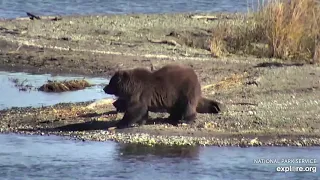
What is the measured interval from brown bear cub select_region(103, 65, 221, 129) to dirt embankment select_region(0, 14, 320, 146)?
9.1 inches

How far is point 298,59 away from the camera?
63.2 ft

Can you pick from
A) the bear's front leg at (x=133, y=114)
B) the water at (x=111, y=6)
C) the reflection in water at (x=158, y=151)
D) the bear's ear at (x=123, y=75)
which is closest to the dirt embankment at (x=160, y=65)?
the bear's front leg at (x=133, y=114)

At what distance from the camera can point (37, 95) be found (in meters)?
16.1

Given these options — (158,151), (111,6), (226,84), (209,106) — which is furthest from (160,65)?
(111,6)

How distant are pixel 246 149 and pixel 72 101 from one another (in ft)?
13.7

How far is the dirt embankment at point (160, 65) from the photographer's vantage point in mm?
12609

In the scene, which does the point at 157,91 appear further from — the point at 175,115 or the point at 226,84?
the point at 226,84

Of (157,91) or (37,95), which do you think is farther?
(37,95)

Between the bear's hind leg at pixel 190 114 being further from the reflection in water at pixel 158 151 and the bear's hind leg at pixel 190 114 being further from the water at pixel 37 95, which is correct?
the water at pixel 37 95

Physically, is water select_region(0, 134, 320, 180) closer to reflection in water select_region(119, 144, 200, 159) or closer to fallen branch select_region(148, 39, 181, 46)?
reflection in water select_region(119, 144, 200, 159)

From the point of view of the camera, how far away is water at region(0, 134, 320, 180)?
10759 mm

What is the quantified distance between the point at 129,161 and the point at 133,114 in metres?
1.36

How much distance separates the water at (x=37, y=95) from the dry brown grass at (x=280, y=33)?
368cm

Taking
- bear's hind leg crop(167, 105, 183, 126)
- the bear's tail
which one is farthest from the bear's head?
the bear's tail
